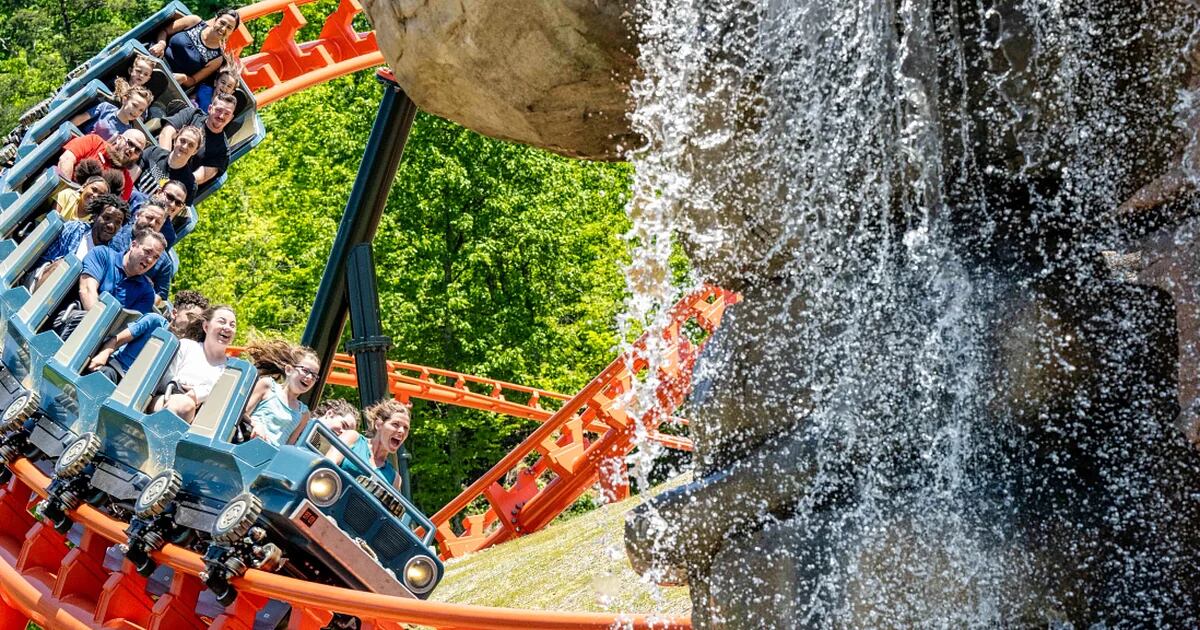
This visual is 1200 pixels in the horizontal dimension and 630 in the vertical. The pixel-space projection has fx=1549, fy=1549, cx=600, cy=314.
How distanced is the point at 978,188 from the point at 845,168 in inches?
13.8

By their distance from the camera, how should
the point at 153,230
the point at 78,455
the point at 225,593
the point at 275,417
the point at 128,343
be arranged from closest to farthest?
the point at 225,593 < the point at 275,417 < the point at 78,455 < the point at 128,343 < the point at 153,230

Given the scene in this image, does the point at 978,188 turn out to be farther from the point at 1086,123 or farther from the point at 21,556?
the point at 21,556

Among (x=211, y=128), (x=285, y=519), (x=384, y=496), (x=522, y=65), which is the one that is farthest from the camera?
(x=211, y=128)

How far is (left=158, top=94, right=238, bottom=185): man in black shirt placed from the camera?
9.72 meters

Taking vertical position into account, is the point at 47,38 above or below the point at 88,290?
below

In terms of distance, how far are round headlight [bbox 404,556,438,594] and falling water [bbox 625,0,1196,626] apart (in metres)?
2.06

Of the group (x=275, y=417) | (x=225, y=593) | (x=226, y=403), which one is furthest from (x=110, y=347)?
(x=225, y=593)

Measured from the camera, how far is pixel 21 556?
718 cm

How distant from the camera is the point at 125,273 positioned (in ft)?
24.5

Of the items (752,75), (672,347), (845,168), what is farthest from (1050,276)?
(672,347)

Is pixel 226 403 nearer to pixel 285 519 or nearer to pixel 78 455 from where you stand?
pixel 285 519

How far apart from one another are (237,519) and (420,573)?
29.8 inches

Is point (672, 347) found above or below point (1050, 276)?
below

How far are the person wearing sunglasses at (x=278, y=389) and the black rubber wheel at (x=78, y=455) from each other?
2.44ft
